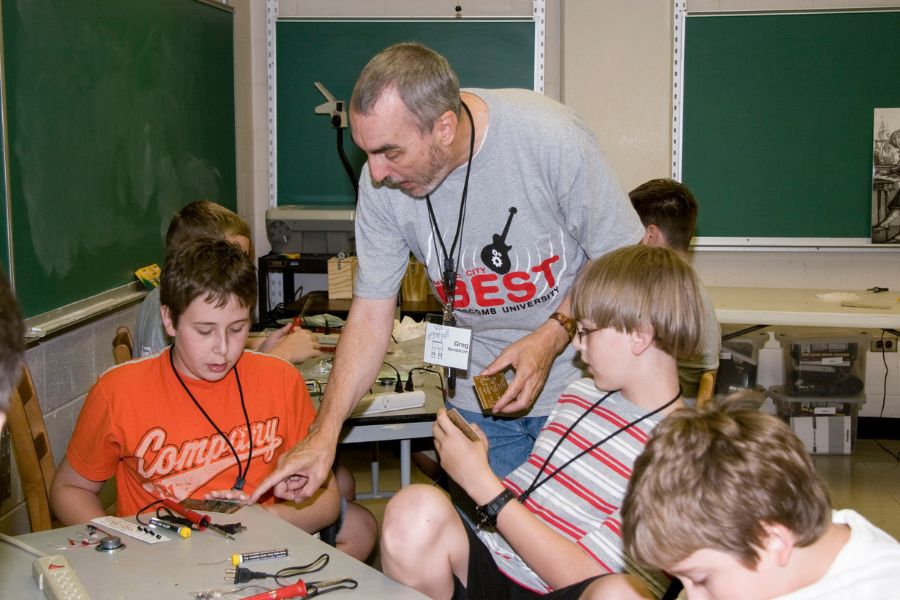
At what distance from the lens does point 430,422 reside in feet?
9.21

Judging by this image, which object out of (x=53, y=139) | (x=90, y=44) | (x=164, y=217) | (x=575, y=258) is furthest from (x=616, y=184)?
(x=164, y=217)

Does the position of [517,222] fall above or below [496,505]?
above

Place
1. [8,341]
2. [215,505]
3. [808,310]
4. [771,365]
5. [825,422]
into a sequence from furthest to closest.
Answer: [771,365]
[825,422]
[808,310]
[215,505]
[8,341]

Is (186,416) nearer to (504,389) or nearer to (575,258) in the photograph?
(504,389)

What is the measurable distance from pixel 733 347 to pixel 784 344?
0.28 m

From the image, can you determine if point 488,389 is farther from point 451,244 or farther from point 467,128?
point 467,128

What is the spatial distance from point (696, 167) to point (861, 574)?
14.6 feet

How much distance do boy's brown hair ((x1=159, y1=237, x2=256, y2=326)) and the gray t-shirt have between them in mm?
284

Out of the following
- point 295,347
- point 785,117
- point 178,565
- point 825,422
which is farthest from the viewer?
point 785,117

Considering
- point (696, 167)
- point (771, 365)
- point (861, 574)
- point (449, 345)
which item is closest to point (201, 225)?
point (449, 345)

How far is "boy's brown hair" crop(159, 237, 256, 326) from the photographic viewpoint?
7.21ft

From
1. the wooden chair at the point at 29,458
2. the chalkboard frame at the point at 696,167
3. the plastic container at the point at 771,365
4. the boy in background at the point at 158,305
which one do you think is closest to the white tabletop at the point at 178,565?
the wooden chair at the point at 29,458

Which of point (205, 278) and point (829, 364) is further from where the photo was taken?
point (829, 364)

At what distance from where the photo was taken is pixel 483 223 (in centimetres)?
220
